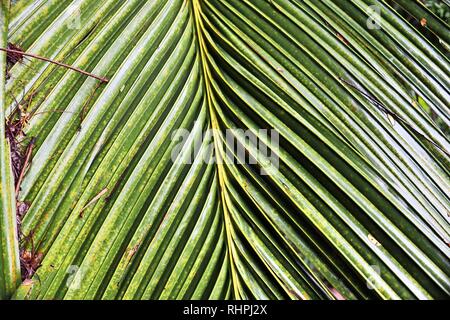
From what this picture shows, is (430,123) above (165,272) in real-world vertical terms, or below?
above

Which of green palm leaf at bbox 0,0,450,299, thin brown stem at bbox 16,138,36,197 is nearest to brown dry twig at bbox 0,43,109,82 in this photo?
green palm leaf at bbox 0,0,450,299

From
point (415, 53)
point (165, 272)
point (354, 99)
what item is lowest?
point (165, 272)

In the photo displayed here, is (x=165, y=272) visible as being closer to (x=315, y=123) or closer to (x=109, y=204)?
(x=109, y=204)

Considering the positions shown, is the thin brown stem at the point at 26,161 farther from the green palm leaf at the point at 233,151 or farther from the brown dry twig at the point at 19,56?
the brown dry twig at the point at 19,56

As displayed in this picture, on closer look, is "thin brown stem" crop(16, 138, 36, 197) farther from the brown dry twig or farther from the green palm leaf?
the brown dry twig

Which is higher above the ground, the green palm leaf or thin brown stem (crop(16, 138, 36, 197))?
the green palm leaf

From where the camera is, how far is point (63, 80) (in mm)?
1085

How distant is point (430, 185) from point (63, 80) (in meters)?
0.89

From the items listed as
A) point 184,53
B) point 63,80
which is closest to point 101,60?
point 63,80

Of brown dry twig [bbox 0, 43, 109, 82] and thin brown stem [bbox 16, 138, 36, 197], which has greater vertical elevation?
brown dry twig [bbox 0, 43, 109, 82]

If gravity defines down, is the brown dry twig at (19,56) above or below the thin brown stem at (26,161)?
above

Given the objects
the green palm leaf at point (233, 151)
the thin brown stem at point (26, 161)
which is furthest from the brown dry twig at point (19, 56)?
the thin brown stem at point (26, 161)

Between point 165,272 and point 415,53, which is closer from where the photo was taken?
point 165,272

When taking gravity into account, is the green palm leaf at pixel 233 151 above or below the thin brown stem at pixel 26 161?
A: above
